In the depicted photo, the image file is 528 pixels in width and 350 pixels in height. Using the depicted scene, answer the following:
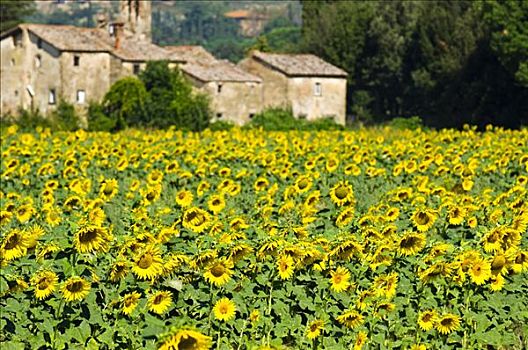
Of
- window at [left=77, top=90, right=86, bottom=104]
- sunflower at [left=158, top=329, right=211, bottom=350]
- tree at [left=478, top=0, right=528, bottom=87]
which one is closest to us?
sunflower at [left=158, top=329, right=211, bottom=350]

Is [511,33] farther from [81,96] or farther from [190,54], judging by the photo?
[81,96]

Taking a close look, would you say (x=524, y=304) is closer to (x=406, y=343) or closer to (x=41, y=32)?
(x=406, y=343)

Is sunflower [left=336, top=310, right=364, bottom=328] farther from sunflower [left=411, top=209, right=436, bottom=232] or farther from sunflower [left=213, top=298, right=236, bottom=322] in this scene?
sunflower [left=411, top=209, right=436, bottom=232]

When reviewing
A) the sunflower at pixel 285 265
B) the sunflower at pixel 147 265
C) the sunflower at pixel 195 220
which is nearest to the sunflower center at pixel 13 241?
the sunflower at pixel 147 265

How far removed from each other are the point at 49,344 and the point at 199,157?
31.4ft

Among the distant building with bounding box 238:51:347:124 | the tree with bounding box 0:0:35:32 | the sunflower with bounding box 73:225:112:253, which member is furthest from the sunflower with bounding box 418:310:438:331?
the tree with bounding box 0:0:35:32

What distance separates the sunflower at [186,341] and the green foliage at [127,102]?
118ft

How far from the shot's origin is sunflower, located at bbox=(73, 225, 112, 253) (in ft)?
20.0

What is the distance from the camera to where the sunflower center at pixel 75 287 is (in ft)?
19.1

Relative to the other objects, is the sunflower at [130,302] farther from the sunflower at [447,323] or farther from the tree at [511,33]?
the tree at [511,33]

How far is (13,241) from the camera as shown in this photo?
20.6ft

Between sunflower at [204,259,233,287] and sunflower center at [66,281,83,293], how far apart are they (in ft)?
2.34

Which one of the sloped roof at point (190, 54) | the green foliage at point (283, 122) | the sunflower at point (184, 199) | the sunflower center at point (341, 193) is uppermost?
the sunflower center at point (341, 193)

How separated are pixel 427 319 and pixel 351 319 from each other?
17.7 inches
